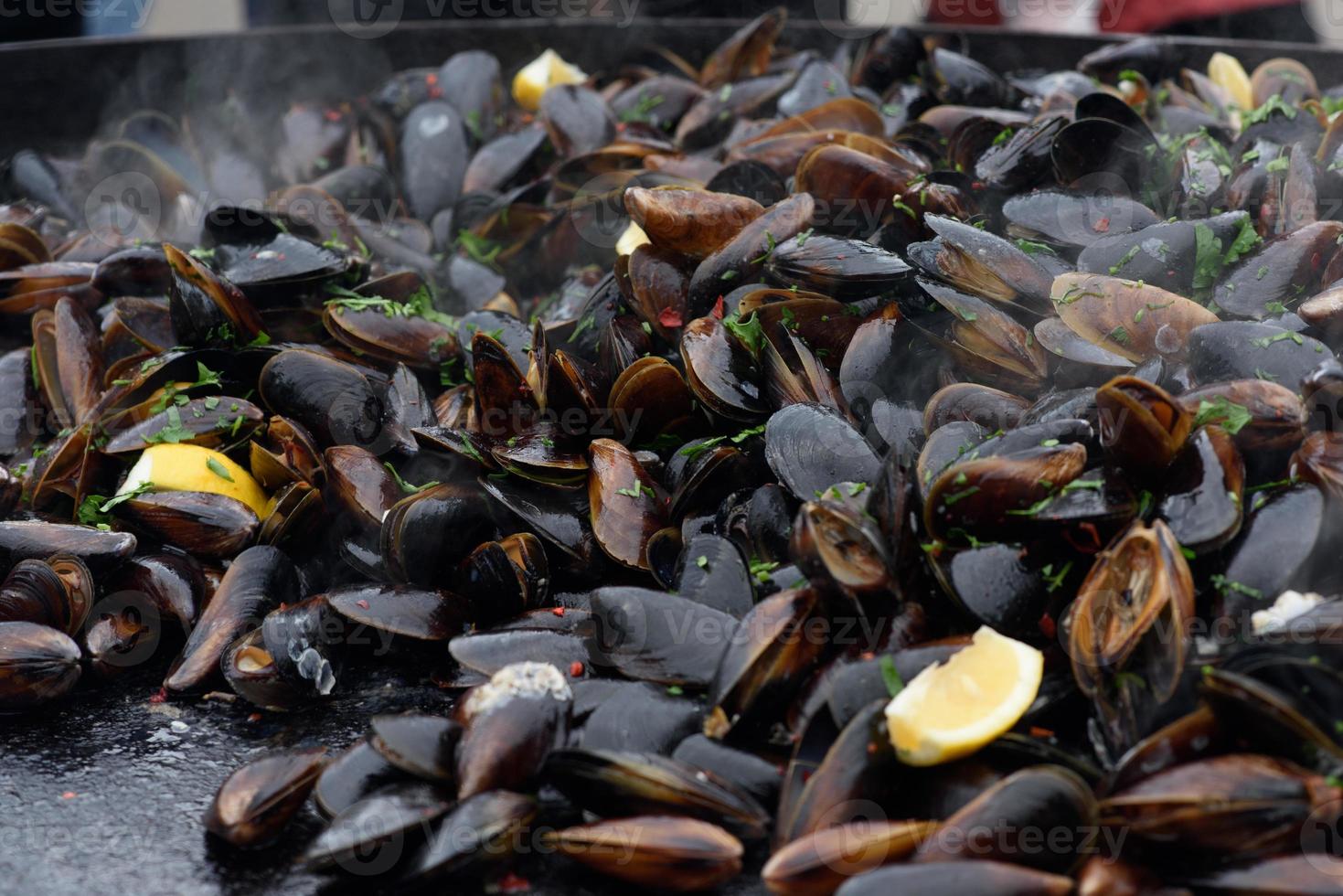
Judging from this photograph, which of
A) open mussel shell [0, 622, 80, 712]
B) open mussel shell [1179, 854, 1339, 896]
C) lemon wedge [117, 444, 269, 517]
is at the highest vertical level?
lemon wedge [117, 444, 269, 517]

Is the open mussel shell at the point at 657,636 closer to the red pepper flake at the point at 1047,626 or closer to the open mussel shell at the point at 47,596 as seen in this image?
the red pepper flake at the point at 1047,626

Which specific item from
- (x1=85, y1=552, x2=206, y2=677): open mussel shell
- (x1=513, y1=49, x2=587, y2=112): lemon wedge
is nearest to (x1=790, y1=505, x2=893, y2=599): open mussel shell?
(x1=85, y1=552, x2=206, y2=677): open mussel shell

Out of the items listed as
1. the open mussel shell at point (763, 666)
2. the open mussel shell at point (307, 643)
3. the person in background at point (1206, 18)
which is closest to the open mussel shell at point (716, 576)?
the open mussel shell at point (763, 666)

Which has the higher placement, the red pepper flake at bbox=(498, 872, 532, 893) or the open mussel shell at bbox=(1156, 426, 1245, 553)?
the open mussel shell at bbox=(1156, 426, 1245, 553)

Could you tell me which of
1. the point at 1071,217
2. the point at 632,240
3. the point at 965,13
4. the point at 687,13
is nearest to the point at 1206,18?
the point at 965,13

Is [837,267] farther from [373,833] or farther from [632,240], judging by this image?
[373,833]

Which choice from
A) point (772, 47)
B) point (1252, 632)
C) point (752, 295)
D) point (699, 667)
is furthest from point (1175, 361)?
point (772, 47)

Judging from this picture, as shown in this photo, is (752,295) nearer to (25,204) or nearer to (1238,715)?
(1238,715)

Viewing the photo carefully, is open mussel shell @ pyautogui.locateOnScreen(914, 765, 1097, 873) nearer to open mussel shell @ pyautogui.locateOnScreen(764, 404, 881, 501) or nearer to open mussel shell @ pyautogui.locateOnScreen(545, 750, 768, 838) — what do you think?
open mussel shell @ pyautogui.locateOnScreen(545, 750, 768, 838)
